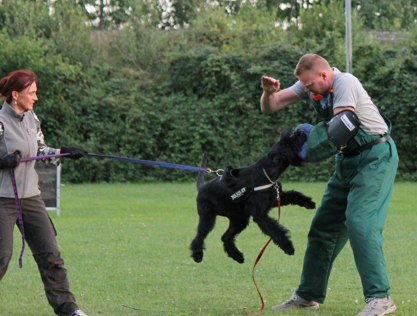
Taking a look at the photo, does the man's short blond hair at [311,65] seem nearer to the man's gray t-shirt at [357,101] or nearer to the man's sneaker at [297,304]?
the man's gray t-shirt at [357,101]

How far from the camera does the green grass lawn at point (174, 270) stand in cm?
503

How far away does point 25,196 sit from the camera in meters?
4.25

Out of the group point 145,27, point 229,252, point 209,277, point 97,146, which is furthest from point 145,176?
point 229,252

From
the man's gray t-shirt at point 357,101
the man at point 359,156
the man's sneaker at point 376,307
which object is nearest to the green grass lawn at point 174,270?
the man's sneaker at point 376,307

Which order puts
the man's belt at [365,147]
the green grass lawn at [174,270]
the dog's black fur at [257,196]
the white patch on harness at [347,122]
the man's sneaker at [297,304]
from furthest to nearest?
the green grass lawn at [174,270]
the man's sneaker at [297,304]
the dog's black fur at [257,196]
the man's belt at [365,147]
the white patch on harness at [347,122]

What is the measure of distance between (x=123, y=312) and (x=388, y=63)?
1322cm

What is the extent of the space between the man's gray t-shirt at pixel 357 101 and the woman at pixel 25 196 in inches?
88.6

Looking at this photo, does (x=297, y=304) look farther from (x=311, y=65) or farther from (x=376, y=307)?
(x=311, y=65)

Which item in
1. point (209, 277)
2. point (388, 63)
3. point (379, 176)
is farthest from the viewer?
point (388, 63)

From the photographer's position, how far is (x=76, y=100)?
1734cm

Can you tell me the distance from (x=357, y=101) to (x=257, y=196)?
104 cm

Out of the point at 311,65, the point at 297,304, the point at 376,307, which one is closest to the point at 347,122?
the point at 311,65

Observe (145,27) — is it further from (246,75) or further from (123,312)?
(123,312)

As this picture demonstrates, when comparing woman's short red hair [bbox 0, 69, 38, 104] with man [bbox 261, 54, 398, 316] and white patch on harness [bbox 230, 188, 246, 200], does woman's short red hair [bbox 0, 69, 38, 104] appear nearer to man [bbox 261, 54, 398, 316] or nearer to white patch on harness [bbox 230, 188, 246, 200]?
white patch on harness [bbox 230, 188, 246, 200]
